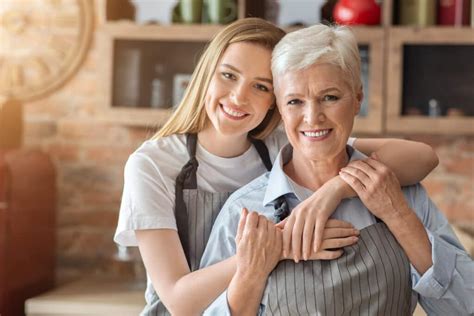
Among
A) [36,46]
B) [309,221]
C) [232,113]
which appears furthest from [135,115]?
[309,221]

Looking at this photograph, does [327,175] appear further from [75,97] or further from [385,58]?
[75,97]

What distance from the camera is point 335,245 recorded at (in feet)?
5.46

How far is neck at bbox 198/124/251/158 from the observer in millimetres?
2047

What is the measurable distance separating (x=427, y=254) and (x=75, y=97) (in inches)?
104

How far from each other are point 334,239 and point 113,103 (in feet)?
7.19

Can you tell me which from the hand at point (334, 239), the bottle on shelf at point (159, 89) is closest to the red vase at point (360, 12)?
the bottle on shelf at point (159, 89)

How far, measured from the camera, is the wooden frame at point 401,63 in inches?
139

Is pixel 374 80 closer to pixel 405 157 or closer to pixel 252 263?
pixel 405 157

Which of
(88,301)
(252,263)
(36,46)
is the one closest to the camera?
(252,263)

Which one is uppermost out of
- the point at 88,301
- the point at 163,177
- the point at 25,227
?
the point at 163,177

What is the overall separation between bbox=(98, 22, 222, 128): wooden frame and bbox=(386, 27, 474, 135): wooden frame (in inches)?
30.7

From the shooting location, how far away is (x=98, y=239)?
4055 mm

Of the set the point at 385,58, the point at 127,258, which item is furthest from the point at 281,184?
the point at 127,258

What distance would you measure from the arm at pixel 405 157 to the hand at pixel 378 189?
0.09m
